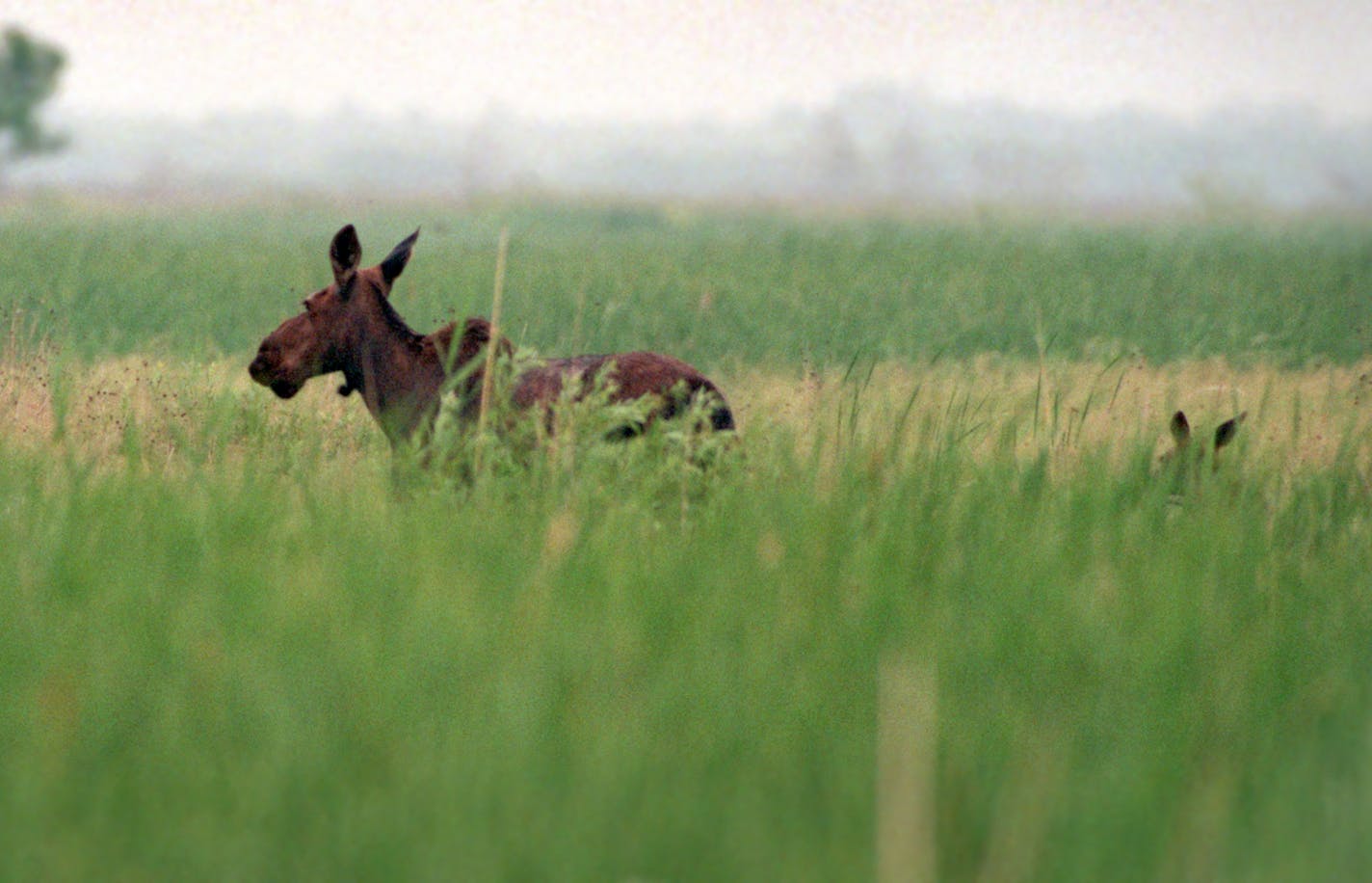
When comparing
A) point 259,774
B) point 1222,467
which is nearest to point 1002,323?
point 1222,467

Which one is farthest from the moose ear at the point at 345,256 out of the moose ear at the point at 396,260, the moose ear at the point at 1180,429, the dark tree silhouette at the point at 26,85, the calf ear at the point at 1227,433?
the dark tree silhouette at the point at 26,85

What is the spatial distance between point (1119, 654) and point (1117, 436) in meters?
4.69

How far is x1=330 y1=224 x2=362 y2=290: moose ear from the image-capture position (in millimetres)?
6954

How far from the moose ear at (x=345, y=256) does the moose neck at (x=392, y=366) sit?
0.51 ft

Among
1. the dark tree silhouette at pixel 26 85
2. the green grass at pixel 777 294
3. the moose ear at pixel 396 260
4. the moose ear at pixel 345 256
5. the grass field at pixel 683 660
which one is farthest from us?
the dark tree silhouette at pixel 26 85

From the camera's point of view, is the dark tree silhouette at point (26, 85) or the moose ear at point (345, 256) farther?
the dark tree silhouette at point (26, 85)

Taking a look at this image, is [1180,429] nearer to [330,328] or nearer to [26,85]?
[330,328]

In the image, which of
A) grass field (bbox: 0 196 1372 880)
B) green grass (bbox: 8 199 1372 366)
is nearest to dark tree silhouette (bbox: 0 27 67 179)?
green grass (bbox: 8 199 1372 366)

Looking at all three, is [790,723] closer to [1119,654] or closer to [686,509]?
[1119,654]

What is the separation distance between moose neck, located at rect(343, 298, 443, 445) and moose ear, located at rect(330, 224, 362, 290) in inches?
6.1

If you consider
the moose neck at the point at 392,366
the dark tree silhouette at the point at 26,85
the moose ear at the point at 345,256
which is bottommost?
the moose neck at the point at 392,366

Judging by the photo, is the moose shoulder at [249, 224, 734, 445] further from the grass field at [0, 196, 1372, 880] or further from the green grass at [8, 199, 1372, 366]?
the green grass at [8, 199, 1372, 366]

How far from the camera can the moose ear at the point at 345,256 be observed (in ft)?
22.8

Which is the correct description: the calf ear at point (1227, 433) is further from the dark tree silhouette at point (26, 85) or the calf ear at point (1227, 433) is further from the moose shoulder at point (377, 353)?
the dark tree silhouette at point (26, 85)
